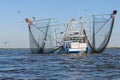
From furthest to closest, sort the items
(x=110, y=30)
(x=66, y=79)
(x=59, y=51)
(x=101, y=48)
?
(x=59, y=51), (x=101, y=48), (x=110, y=30), (x=66, y=79)

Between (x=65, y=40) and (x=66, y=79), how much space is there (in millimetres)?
72896

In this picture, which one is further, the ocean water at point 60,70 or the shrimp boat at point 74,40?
the shrimp boat at point 74,40

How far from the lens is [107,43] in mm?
98188

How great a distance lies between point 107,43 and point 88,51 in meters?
7.78

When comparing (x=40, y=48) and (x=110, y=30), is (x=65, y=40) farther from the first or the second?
(x=110, y=30)

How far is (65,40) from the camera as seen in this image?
106 meters

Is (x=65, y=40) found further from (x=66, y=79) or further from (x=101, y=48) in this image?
(x=66, y=79)

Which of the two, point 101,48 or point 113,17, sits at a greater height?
point 113,17

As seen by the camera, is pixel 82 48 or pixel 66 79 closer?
pixel 66 79

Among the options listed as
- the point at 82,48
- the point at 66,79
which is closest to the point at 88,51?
the point at 82,48

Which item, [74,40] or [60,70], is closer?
[60,70]

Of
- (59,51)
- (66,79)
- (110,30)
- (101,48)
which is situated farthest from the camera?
(59,51)

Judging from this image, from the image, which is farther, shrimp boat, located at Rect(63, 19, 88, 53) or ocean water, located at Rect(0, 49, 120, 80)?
shrimp boat, located at Rect(63, 19, 88, 53)

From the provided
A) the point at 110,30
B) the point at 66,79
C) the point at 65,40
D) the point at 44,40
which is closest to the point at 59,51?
the point at 65,40
